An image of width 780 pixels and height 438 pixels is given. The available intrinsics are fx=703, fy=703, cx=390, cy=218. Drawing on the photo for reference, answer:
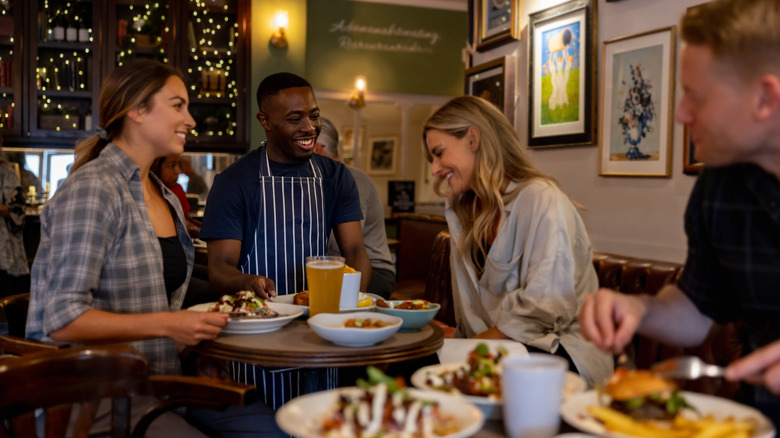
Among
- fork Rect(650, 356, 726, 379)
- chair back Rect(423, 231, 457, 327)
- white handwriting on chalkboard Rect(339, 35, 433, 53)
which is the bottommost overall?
chair back Rect(423, 231, 457, 327)

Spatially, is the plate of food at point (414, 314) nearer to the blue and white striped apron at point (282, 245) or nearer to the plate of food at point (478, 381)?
the plate of food at point (478, 381)

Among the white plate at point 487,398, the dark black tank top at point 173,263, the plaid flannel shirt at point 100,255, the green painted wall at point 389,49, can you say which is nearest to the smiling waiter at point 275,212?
the dark black tank top at point 173,263

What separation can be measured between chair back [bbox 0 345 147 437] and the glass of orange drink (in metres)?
0.66

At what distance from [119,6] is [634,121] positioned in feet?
19.3

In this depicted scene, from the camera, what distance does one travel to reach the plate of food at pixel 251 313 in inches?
76.2

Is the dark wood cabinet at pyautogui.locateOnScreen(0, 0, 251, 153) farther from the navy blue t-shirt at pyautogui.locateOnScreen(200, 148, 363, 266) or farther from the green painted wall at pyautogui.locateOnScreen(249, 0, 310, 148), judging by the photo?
the navy blue t-shirt at pyautogui.locateOnScreen(200, 148, 363, 266)

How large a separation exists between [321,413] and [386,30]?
342 inches

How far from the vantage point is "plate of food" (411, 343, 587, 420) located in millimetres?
1260

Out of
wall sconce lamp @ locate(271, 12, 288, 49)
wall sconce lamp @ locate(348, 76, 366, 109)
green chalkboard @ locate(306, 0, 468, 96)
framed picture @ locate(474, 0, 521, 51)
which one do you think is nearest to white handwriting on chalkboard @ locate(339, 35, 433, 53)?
green chalkboard @ locate(306, 0, 468, 96)

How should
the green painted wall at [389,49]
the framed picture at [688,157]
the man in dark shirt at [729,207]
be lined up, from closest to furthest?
1. the man in dark shirt at [729,207]
2. the framed picture at [688,157]
3. the green painted wall at [389,49]

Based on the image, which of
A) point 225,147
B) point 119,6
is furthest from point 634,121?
point 119,6

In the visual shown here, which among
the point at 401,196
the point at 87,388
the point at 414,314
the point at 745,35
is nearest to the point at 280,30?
the point at 401,196

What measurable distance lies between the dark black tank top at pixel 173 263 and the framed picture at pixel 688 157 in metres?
2.02

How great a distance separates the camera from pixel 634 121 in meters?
3.21
